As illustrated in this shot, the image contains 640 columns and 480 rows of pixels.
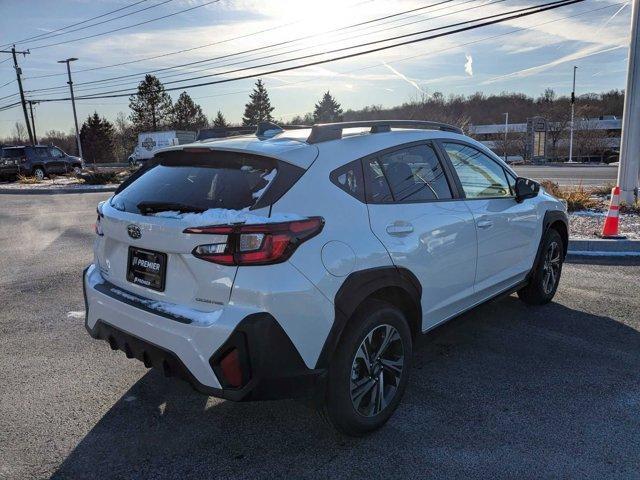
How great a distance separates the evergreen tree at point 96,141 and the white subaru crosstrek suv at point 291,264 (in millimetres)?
86425

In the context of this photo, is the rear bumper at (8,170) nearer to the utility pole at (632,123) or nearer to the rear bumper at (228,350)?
the utility pole at (632,123)

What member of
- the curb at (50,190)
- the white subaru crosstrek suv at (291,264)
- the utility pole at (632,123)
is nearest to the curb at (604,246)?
the utility pole at (632,123)

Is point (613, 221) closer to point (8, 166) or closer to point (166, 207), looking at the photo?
point (166, 207)

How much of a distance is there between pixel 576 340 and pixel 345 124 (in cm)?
277

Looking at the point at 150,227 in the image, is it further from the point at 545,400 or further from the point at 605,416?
the point at 605,416

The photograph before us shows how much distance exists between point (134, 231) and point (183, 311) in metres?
0.58

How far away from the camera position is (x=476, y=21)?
45.8 ft

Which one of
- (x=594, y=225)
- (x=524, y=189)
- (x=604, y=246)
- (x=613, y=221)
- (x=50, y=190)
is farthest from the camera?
(x=50, y=190)

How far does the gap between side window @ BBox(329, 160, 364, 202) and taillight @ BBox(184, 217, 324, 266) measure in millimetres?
495

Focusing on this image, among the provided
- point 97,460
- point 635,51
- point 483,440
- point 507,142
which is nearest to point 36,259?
point 97,460

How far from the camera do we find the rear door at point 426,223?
297cm

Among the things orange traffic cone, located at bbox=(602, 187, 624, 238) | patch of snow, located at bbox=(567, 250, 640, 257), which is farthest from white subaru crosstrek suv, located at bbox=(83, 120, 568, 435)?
orange traffic cone, located at bbox=(602, 187, 624, 238)

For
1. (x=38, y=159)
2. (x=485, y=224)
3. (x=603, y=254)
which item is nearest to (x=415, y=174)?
(x=485, y=224)

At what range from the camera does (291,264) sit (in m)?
2.45
